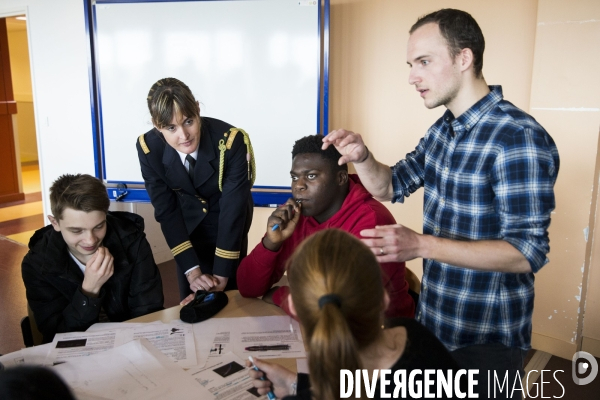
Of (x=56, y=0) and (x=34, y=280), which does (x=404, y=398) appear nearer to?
→ (x=34, y=280)

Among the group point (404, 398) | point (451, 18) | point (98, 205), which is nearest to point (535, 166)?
point (451, 18)

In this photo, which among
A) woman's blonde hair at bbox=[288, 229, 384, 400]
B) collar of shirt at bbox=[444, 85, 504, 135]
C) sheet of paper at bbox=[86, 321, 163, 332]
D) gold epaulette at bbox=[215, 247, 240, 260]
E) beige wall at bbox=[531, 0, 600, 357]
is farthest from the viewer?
beige wall at bbox=[531, 0, 600, 357]

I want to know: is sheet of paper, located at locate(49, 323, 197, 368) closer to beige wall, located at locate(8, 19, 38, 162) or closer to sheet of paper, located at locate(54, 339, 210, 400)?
sheet of paper, located at locate(54, 339, 210, 400)

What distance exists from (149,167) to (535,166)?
1554 mm

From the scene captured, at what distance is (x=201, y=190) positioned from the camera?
226 centimetres

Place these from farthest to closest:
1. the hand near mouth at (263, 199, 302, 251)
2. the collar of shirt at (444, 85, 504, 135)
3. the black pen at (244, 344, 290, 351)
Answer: the hand near mouth at (263, 199, 302, 251)
the black pen at (244, 344, 290, 351)
the collar of shirt at (444, 85, 504, 135)

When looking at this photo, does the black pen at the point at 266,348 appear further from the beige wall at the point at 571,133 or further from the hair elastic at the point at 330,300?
the beige wall at the point at 571,133

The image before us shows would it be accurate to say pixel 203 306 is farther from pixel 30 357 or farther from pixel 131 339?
pixel 30 357

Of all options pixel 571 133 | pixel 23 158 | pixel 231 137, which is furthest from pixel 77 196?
pixel 23 158

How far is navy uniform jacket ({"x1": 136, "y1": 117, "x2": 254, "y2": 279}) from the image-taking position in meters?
2.14

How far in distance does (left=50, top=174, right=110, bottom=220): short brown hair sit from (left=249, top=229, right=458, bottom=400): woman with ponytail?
3.49ft

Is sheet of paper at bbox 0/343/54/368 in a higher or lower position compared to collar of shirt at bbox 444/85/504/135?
lower

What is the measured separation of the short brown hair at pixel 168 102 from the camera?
6.17ft

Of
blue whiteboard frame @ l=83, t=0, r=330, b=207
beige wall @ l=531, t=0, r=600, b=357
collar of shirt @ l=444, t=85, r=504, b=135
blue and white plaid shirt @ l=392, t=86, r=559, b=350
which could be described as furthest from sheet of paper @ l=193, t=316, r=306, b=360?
blue whiteboard frame @ l=83, t=0, r=330, b=207
